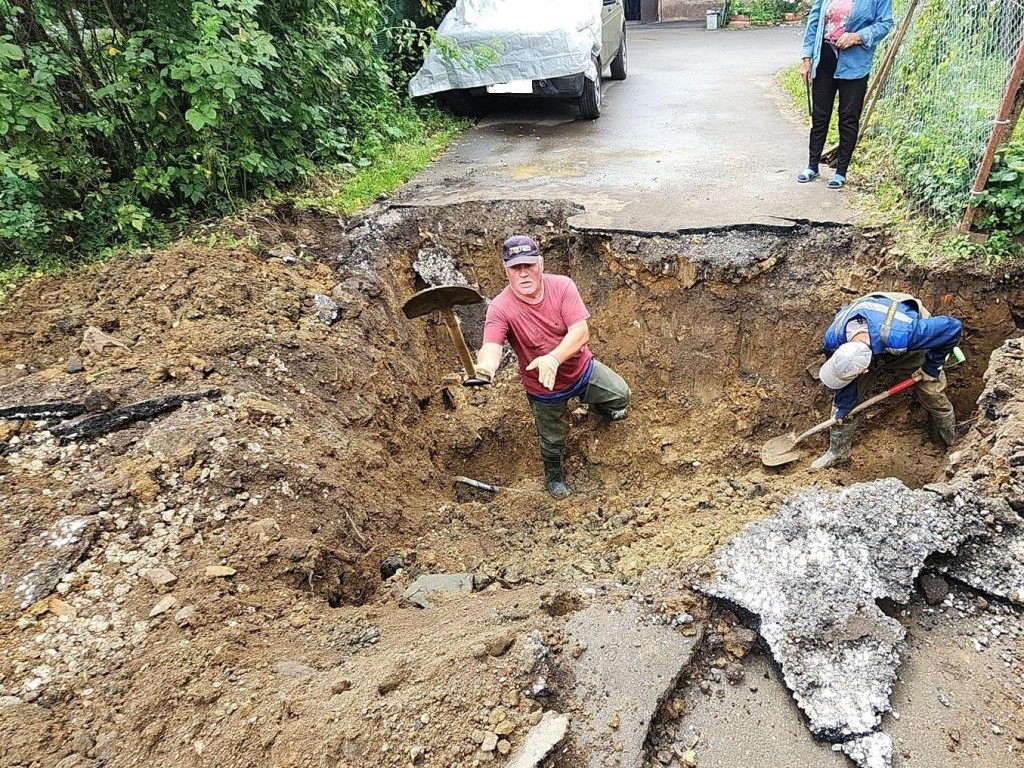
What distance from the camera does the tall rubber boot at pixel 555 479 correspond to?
4.28m

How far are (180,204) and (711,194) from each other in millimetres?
4559

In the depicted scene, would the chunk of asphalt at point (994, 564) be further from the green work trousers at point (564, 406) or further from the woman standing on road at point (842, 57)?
the woman standing on road at point (842, 57)

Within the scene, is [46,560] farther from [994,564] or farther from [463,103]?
[463,103]

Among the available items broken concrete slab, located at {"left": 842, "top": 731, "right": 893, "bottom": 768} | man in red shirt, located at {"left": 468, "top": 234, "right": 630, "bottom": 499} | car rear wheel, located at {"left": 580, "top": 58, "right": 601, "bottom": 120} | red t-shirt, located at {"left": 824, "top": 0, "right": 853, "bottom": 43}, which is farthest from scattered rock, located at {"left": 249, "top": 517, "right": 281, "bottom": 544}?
car rear wheel, located at {"left": 580, "top": 58, "right": 601, "bottom": 120}

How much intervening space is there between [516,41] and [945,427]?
239 inches

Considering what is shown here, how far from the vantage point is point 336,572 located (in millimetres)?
2895

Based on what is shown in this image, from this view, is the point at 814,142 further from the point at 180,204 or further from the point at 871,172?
the point at 180,204

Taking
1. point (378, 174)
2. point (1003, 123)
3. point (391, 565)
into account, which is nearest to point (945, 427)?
point (1003, 123)

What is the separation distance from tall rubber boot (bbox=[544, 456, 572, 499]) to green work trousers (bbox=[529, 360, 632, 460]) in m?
0.06

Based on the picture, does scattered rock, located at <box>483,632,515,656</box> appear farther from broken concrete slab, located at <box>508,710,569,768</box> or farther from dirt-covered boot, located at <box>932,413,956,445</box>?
dirt-covered boot, located at <box>932,413,956,445</box>

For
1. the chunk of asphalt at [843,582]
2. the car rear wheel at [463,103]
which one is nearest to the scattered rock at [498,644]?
the chunk of asphalt at [843,582]

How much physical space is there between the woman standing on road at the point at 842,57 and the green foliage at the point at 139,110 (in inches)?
157

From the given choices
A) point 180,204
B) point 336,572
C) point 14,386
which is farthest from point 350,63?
point 336,572

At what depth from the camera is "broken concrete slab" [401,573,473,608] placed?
9.37 ft
